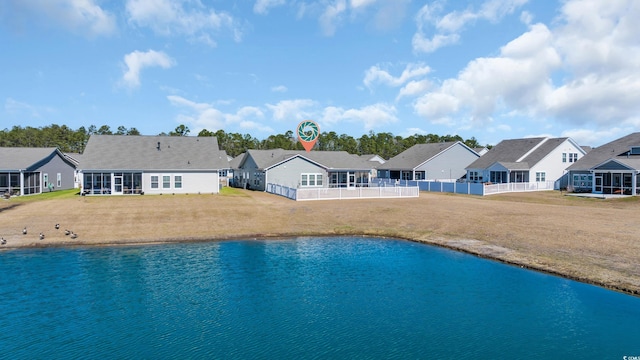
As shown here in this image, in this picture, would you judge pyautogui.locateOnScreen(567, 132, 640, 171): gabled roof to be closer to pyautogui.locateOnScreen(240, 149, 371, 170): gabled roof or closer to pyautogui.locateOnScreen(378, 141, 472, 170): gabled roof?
pyautogui.locateOnScreen(378, 141, 472, 170): gabled roof

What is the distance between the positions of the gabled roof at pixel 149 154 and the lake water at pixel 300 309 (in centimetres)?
2580

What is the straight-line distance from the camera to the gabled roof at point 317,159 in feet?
184

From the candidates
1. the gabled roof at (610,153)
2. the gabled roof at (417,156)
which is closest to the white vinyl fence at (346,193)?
the gabled roof at (417,156)

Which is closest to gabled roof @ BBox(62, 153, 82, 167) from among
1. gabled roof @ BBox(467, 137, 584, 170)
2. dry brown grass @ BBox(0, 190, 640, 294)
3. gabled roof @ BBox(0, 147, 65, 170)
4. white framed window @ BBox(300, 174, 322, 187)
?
gabled roof @ BBox(0, 147, 65, 170)

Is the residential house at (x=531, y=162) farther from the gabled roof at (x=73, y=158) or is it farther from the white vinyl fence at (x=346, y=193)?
the gabled roof at (x=73, y=158)

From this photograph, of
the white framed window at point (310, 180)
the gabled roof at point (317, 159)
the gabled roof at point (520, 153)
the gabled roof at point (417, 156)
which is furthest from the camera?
the gabled roof at point (417, 156)

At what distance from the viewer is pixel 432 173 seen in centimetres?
6588

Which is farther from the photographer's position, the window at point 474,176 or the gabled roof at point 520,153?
the window at point 474,176

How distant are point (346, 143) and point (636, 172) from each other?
392ft

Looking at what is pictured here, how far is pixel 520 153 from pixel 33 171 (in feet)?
206

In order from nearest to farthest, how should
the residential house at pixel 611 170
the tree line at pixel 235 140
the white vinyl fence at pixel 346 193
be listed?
the white vinyl fence at pixel 346 193
the residential house at pixel 611 170
the tree line at pixel 235 140

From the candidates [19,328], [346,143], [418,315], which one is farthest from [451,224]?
[346,143]

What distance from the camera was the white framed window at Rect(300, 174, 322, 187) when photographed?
2185 inches

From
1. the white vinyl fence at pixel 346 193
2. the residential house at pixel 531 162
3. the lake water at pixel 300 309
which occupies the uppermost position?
the residential house at pixel 531 162
